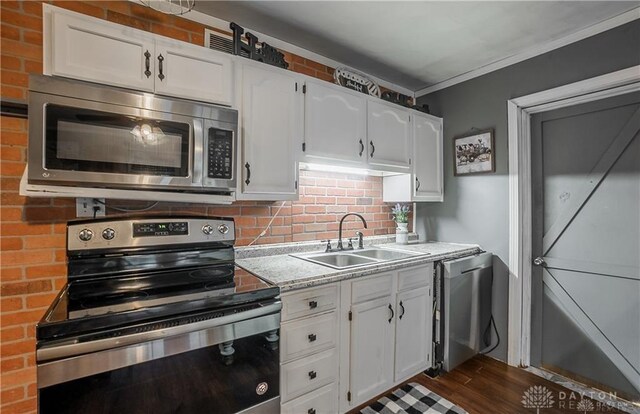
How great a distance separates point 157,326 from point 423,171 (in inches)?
92.0

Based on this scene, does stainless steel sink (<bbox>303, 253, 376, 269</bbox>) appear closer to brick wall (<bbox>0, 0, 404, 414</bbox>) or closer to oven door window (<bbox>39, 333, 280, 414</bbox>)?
oven door window (<bbox>39, 333, 280, 414</bbox>)

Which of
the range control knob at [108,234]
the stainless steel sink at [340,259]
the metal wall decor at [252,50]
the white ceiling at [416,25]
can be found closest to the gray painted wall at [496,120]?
the white ceiling at [416,25]

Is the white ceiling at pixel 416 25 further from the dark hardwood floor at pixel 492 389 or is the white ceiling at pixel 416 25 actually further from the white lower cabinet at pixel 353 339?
the dark hardwood floor at pixel 492 389

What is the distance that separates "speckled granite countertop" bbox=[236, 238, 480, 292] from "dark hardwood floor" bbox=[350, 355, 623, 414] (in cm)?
86

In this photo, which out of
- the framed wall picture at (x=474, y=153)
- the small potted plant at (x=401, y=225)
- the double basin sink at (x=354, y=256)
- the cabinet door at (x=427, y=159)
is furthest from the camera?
the small potted plant at (x=401, y=225)

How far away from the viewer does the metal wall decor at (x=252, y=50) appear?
1.70 metres

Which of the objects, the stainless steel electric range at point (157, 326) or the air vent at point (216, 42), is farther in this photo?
the air vent at point (216, 42)

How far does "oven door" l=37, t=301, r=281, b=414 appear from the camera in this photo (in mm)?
893

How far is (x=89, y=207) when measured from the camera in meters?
1.51

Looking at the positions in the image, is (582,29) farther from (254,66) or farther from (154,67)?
(154,67)

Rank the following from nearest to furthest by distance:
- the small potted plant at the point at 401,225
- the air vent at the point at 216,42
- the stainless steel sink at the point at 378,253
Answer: the air vent at the point at 216,42 < the stainless steel sink at the point at 378,253 < the small potted plant at the point at 401,225

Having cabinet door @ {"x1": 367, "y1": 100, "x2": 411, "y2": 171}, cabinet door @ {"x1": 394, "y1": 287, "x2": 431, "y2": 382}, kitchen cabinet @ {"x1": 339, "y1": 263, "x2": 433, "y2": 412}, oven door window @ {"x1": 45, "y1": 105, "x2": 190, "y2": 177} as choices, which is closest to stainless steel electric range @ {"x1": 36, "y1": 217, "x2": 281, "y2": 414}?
oven door window @ {"x1": 45, "y1": 105, "x2": 190, "y2": 177}

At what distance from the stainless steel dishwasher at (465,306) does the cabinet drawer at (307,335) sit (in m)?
1.01

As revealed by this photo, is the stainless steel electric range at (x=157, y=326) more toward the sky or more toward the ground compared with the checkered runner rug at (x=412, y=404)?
more toward the sky
